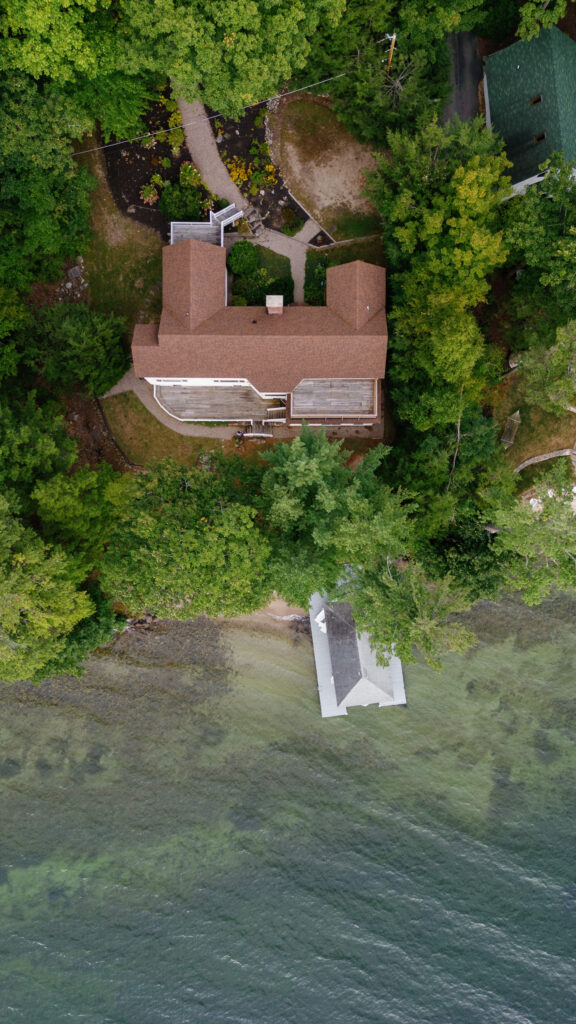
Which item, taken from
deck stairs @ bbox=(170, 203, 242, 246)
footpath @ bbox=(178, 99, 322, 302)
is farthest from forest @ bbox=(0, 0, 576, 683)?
deck stairs @ bbox=(170, 203, 242, 246)

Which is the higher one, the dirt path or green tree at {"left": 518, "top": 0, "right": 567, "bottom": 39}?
green tree at {"left": 518, "top": 0, "right": 567, "bottom": 39}

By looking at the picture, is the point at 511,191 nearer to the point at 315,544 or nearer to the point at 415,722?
the point at 315,544

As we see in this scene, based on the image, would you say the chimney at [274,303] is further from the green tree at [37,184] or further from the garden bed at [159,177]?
the green tree at [37,184]

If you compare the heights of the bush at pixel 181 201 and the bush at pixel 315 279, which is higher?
the bush at pixel 181 201

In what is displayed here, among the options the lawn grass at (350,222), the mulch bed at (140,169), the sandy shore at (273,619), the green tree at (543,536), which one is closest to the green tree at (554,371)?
the green tree at (543,536)

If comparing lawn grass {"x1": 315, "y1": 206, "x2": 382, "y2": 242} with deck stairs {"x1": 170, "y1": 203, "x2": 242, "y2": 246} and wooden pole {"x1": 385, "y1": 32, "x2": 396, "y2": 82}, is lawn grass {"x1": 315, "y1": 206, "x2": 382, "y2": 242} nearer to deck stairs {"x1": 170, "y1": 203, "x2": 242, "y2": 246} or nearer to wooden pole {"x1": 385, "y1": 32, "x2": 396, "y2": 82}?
deck stairs {"x1": 170, "y1": 203, "x2": 242, "y2": 246}

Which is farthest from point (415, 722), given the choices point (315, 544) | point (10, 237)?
point (10, 237)
